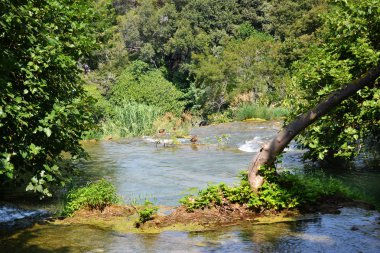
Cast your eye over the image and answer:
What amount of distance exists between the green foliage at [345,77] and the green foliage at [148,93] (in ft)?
70.8

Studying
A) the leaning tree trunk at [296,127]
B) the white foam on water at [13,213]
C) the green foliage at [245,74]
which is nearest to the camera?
the leaning tree trunk at [296,127]

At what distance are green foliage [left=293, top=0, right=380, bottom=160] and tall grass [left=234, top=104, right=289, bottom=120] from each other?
1427 centimetres

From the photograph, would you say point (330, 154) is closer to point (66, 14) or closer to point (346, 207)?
point (346, 207)

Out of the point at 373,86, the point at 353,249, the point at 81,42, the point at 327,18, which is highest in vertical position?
the point at 327,18

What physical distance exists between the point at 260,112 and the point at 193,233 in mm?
19749

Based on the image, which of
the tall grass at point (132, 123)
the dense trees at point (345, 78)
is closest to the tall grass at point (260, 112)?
the tall grass at point (132, 123)

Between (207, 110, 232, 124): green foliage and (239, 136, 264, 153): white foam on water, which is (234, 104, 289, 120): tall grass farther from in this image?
(239, 136, 264, 153): white foam on water

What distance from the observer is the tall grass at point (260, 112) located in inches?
1045

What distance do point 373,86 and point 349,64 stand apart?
0.89 meters

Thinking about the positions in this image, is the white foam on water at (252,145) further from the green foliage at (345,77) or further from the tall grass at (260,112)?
the tall grass at (260,112)

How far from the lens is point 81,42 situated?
9.91 metres

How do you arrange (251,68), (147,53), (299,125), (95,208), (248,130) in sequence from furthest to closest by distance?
(147,53)
(251,68)
(248,130)
(95,208)
(299,125)

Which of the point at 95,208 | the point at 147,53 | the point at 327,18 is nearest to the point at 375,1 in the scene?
the point at 327,18

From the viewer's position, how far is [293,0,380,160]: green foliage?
34.8 ft
